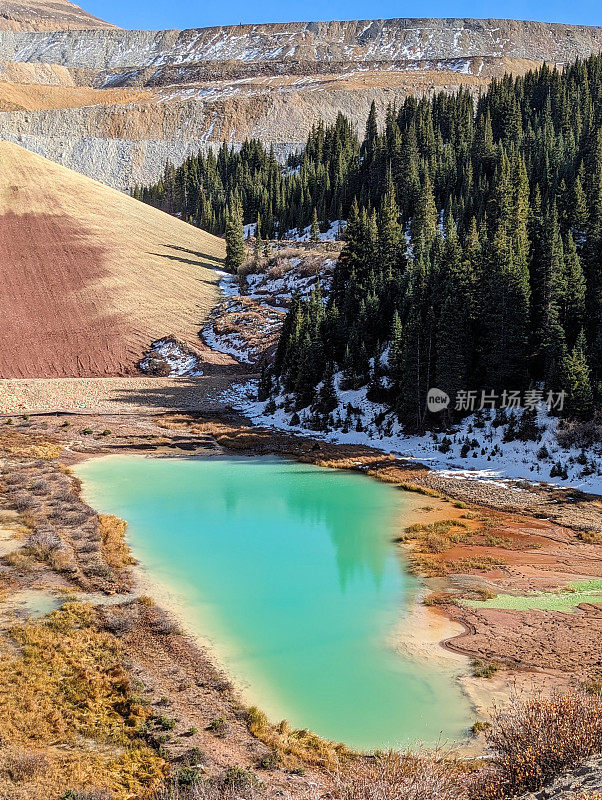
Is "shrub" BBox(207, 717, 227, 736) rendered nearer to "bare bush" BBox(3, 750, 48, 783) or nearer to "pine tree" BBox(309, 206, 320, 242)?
"bare bush" BBox(3, 750, 48, 783)

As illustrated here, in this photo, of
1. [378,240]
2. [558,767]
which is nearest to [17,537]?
[558,767]

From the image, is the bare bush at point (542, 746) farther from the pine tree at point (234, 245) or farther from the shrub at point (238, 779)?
the pine tree at point (234, 245)

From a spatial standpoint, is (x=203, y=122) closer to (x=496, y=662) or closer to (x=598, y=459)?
(x=598, y=459)

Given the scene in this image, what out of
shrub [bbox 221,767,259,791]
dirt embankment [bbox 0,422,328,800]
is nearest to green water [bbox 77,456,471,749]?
dirt embankment [bbox 0,422,328,800]

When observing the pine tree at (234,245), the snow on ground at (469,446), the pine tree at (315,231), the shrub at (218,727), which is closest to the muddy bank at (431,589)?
the shrub at (218,727)

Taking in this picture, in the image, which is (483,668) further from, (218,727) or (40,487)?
(40,487)
